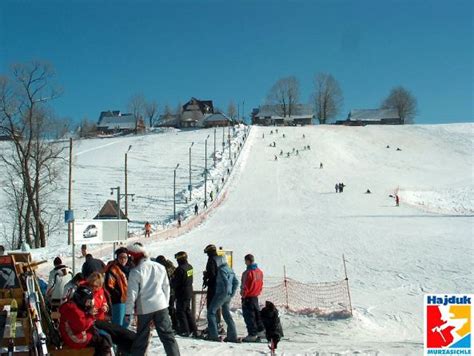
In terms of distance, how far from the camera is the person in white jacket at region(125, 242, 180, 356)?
22.2 feet

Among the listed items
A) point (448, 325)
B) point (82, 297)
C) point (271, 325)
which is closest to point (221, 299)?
point (271, 325)

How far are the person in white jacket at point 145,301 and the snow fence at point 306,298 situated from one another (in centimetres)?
478

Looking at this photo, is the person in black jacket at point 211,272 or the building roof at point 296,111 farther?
the building roof at point 296,111

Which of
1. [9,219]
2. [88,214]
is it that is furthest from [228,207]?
[9,219]

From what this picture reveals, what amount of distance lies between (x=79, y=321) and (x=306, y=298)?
1001 cm

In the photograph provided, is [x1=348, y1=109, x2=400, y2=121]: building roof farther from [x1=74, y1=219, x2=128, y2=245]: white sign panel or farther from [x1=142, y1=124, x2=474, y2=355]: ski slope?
[x1=74, y1=219, x2=128, y2=245]: white sign panel

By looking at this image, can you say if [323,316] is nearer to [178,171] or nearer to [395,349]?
[395,349]

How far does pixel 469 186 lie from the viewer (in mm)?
60000

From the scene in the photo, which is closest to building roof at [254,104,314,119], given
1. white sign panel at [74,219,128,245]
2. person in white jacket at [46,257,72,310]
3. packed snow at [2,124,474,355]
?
packed snow at [2,124,474,355]

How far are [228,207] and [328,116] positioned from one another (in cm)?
11308

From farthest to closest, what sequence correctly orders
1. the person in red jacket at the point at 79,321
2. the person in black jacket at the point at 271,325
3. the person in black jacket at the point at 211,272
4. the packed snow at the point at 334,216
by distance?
the packed snow at the point at 334,216 < the person in black jacket at the point at 211,272 < the person in black jacket at the point at 271,325 < the person in red jacket at the point at 79,321

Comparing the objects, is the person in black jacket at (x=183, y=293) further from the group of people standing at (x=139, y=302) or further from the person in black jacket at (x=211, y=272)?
the person in black jacket at (x=211, y=272)

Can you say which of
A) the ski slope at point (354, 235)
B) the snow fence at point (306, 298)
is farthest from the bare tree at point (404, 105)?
the snow fence at point (306, 298)

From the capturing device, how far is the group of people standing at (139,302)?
627 cm
